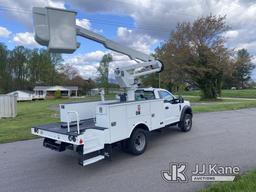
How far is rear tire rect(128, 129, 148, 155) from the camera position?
6227mm

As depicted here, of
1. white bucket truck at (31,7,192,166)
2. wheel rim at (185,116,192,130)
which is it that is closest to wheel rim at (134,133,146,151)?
white bucket truck at (31,7,192,166)

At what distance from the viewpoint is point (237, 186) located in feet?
13.2

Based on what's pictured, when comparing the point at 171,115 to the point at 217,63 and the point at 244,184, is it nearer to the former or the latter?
the point at 244,184

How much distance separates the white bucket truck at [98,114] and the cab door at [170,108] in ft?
0.11

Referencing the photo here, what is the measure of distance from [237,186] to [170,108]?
4477 mm

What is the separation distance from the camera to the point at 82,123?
21.2 ft

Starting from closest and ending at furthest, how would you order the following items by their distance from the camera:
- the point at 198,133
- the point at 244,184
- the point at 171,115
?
the point at 244,184
the point at 171,115
the point at 198,133

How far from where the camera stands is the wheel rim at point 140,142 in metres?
6.43

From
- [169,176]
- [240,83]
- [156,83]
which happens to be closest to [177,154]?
[169,176]

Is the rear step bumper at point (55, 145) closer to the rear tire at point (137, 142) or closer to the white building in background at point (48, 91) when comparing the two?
the rear tire at point (137, 142)

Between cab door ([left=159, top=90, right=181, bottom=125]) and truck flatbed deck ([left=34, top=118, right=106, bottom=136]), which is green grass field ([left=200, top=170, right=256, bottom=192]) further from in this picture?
cab door ([left=159, top=90, right=181, bottom=125])

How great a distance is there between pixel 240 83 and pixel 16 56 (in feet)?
255

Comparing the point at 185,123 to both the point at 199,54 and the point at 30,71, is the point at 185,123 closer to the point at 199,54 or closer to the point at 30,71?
the point at 199,54

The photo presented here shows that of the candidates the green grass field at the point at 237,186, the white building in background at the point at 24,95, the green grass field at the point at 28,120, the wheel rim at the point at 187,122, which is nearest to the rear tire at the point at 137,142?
the green grass field at the point at 237,186
